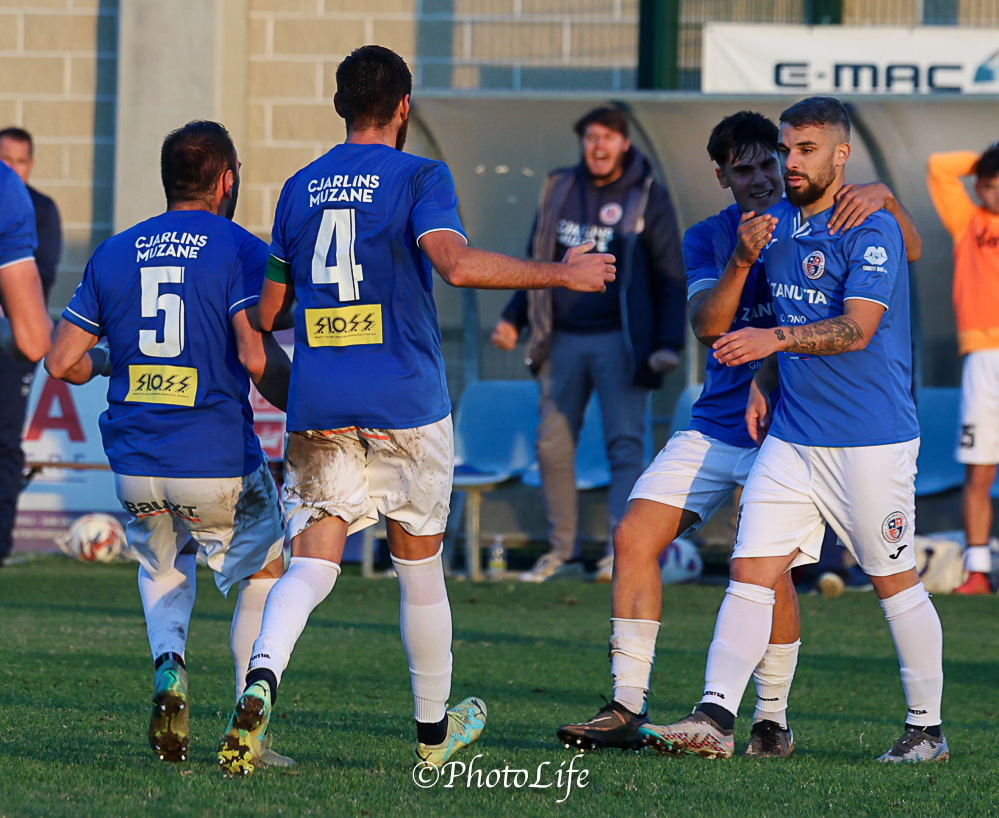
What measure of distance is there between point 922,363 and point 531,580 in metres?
3.24

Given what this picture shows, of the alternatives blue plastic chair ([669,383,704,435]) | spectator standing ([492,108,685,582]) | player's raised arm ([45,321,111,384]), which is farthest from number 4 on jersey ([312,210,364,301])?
blue plastic chair ([669,383,704,435])

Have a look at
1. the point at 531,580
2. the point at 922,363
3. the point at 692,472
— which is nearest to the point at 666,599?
the point at 531,580

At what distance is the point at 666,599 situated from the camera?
8.59m

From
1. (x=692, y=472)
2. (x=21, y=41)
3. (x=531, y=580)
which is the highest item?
(x=21, y=41)

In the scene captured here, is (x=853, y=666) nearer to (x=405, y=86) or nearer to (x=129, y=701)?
(x=129, y=701)

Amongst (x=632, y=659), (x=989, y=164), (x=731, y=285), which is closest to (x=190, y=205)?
(x=731, y=285)

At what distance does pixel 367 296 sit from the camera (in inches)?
147

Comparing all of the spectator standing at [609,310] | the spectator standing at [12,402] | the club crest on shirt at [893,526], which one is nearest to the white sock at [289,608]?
the club crest on shirt at [893,526]

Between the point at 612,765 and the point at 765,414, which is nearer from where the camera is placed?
the point at 612,765

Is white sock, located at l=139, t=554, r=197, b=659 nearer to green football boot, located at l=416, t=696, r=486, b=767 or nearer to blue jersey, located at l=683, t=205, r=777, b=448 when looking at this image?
green football boot, located at l=416, t=696, r=486, b=767

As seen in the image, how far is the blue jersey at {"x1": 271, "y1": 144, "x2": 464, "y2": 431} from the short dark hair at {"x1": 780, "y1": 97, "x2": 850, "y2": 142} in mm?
1050

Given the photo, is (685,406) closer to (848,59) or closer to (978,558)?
(978,558)

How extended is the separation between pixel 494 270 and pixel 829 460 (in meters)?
1.18

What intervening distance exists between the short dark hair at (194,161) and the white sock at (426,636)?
117 cm
